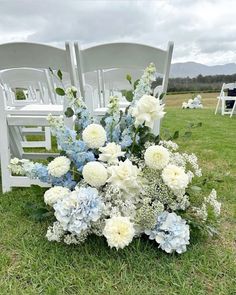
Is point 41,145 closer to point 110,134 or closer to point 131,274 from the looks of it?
point 110,134

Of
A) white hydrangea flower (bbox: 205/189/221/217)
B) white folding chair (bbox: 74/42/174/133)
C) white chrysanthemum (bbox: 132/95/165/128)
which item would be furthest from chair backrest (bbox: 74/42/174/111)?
white hydrangea flower (bbox: 205/189/221/217)

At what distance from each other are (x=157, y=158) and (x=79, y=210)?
1.46ft

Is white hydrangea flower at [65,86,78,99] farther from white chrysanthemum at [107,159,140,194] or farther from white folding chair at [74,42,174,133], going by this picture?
white chrysanthemum at [107,159,140,194]

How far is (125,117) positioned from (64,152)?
40 centimetres

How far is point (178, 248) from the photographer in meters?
1.60

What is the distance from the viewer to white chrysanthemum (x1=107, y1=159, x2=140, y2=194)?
1.68m

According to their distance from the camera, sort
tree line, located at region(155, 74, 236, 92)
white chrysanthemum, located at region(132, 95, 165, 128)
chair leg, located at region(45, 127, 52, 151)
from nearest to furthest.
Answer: white chrysanthemum, located at region(132, 95, 165, 128)
chair leg, located at region(45, 127, 52, 151)
tree line, located at region(155, 74, 236, 92)

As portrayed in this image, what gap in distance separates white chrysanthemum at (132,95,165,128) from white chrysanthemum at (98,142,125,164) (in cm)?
18

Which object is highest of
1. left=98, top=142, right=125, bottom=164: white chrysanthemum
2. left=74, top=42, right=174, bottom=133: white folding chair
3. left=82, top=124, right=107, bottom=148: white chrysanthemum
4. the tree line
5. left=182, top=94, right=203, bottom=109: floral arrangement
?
left=74, top=42, right=174, bottom=133: white folding chair

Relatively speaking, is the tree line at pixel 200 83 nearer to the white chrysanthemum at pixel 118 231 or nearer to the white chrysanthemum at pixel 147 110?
the white chrysanthemum at pixel 147 110

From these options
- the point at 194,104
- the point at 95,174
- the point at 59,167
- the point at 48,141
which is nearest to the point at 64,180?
the point at 59,167

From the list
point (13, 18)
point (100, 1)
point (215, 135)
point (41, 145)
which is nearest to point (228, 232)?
point (41, 145)

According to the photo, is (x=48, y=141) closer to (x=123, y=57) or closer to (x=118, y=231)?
(x=123, y=57)

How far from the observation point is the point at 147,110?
185cm
